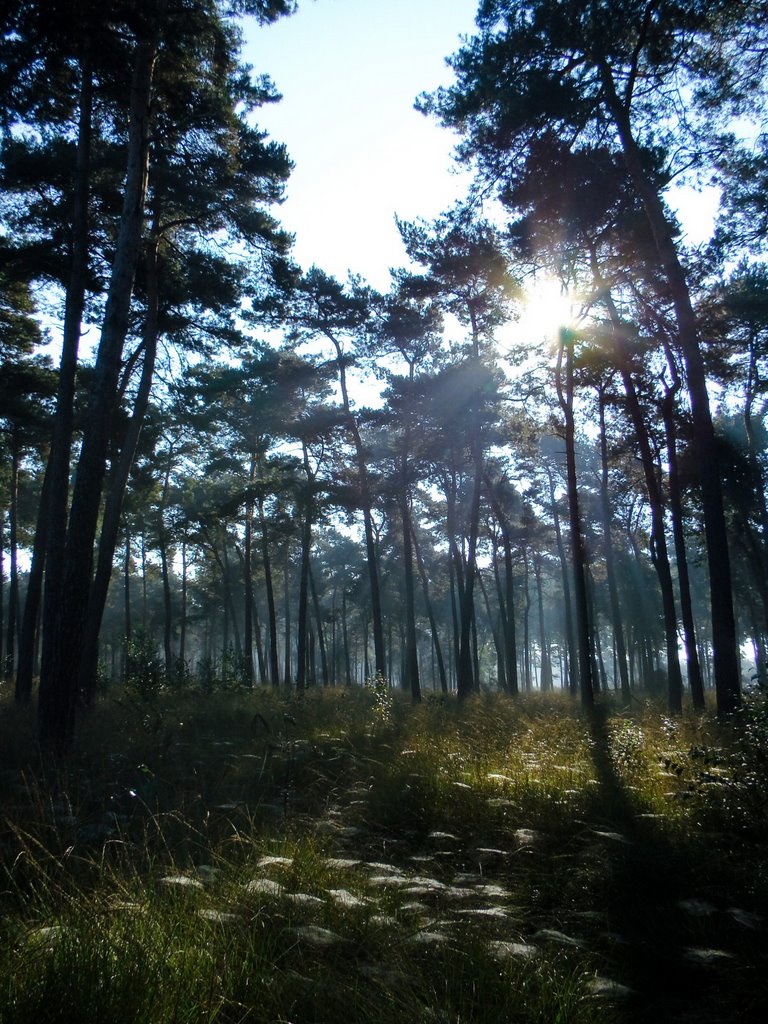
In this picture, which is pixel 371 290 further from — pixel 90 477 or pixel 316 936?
pixel 316 936

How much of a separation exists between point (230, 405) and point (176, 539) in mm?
7559

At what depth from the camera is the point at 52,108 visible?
10.7 metres

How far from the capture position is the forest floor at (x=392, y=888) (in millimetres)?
2486

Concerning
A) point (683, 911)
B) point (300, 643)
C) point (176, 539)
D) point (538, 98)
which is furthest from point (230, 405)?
point (683, 911)

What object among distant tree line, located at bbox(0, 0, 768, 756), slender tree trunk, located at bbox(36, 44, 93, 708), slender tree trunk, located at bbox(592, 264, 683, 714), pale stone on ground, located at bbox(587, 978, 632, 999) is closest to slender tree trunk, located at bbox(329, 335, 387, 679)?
distant tree line, located at bbox(0, 0, 768, 756)

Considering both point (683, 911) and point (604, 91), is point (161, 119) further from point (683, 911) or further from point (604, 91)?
point (683, 911)

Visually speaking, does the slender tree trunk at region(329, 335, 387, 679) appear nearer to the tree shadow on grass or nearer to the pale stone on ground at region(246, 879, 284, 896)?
the tree shadow on grass

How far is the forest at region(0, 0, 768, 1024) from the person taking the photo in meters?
2.89

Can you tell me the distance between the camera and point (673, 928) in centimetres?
329

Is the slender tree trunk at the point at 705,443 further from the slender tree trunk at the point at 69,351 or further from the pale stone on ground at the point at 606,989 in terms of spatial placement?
the slender tree trunk at the point at 69,351

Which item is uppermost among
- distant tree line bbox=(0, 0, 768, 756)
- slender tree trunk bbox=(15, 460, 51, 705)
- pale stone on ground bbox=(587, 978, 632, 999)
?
distant tree line bbox=(0, 0, 768, 756)

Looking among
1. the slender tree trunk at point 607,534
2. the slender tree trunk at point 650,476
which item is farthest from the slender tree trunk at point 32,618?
the slender tree trunk at point 607,534

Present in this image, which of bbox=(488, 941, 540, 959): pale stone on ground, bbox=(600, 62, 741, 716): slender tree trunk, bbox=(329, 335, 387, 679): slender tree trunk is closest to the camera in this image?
bbox=(488, 941, 540, 959): pale stone on ground

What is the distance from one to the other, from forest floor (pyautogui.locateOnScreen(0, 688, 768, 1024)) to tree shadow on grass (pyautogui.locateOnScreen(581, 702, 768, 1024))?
0.01m
